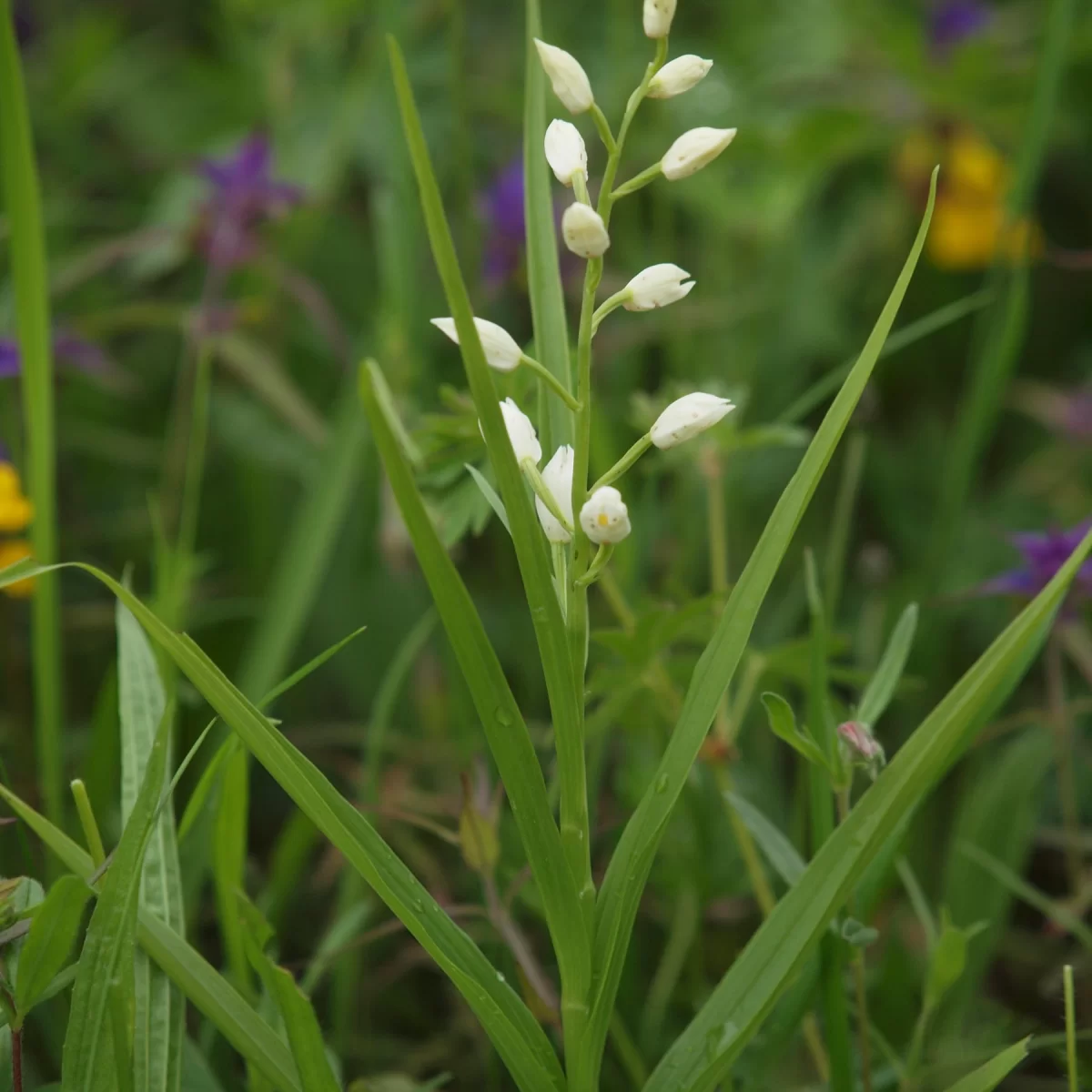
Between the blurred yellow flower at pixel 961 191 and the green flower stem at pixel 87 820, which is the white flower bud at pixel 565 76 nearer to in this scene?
the green flower stem at pixel 87 820

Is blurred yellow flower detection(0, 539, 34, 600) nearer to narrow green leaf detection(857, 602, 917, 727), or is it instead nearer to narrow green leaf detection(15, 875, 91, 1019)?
narrow green leaf detection(15, 875, 91, 1019)

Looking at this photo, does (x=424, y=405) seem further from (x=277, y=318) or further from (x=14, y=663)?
(x=14, y=663)

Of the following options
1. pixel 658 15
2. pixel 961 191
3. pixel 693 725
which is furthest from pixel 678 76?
pixel 961 191

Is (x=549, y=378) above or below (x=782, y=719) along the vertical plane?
above

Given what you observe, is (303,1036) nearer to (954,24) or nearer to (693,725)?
(693,725)

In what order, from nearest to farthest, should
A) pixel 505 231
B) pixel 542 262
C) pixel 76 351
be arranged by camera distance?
pixel 542 262, pixel 76 351, pixel 505 231

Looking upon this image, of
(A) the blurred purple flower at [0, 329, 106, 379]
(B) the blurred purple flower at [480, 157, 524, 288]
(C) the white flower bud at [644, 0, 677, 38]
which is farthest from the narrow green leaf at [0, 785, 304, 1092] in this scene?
(B) the blurred purple flower at [480, 157, 524, 288]

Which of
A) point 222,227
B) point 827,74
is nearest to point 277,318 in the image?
point 222,227
